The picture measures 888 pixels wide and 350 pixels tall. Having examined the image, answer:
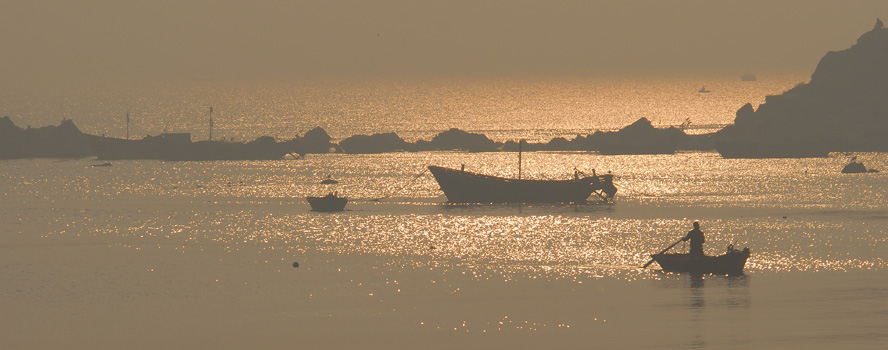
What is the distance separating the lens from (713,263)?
5612 centimetres

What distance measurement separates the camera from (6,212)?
105 m

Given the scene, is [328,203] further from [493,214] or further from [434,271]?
[434,271]

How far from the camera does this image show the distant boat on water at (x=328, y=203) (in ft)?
336

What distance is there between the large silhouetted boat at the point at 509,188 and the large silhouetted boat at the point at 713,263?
53.1 metres

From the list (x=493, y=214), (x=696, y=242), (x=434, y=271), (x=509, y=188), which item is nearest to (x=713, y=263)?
(x=696, y=242)

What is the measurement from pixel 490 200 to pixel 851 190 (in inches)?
1484

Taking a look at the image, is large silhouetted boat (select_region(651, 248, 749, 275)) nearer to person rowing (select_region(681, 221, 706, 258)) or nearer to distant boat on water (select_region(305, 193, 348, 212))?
person rowing (select_region(681, 221, 706, 258))

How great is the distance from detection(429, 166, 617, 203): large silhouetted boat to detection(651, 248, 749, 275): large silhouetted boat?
174 ft

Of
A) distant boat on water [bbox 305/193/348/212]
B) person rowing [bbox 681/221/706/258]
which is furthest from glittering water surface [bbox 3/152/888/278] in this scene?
person rowing [bbox 681/221/706/258]

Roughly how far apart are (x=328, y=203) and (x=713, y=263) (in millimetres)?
50854

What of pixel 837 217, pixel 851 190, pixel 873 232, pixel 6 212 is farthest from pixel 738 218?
pixel 6 212

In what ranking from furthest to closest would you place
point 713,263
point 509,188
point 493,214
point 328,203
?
point 509,188 → point 328,203 → point 493,214 → point 713,263

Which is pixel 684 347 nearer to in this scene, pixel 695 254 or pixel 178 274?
pixel 695 254

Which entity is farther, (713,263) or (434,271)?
(434,271)
